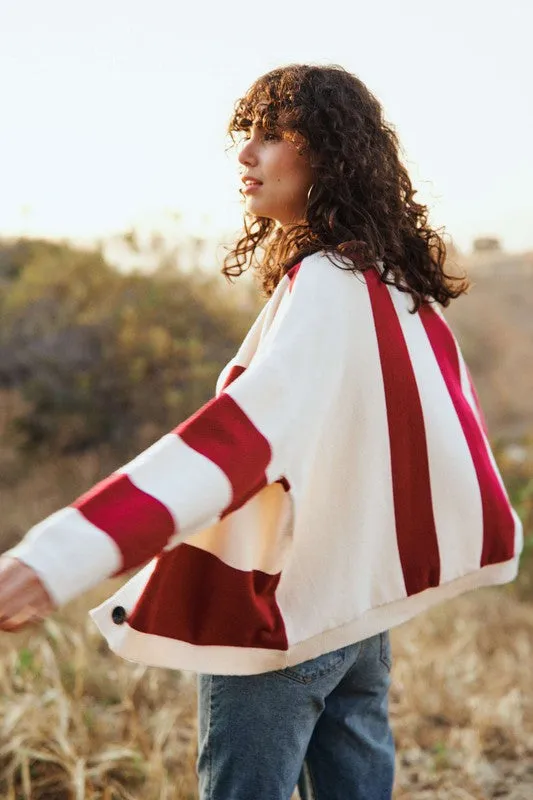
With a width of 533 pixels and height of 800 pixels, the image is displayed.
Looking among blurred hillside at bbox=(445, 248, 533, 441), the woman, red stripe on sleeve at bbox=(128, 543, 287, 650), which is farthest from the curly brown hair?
blurred hillside at bbox=(445, 248, 533, 441)

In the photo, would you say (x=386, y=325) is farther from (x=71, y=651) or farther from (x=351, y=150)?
(x=71, y=651)

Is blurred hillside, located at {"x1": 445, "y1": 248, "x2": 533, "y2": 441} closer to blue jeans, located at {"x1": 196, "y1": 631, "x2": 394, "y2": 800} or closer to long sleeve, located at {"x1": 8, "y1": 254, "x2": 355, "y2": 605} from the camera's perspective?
blue jeans, located at {"x1": 196, "y1": 631, "x2": 394, "y2": 800}

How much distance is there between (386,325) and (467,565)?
0.42 meters

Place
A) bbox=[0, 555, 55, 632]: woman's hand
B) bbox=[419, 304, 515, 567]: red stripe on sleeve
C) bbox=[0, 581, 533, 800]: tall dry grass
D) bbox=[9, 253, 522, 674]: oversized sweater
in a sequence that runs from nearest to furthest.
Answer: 1. bbox=[0, 555, 55, 632]: woman's hand
2. bbox=[9, 253, 522, 674]: oversized sweater
3. bbox=[419, 304, 515, 567]: red stripe on sleeve
4. bbox=[0, 581, 533, 800]: tall dry grass

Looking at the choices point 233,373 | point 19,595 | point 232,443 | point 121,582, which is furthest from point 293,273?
point 121,582

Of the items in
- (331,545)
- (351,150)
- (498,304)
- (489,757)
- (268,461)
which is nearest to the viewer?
(268,461)

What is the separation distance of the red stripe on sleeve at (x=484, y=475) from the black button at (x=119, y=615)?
0.60 meters

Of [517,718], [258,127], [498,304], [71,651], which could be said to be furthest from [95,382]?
[498,304]

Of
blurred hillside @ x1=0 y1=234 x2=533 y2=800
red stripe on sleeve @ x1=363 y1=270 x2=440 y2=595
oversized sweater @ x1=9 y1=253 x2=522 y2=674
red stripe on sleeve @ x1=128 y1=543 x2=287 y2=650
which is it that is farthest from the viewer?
blurred hillside @ x1=0 y1=234 x2=533 y2=800

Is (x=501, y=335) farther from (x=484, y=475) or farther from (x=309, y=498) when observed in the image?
(x=309, y=498)

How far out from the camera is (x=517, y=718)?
9.66 feet

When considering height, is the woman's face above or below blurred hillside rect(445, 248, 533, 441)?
above

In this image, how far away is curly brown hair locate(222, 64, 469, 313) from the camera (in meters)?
1.47

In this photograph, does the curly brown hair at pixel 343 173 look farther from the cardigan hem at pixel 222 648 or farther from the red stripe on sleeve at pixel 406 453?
the cardigan hem at pixel 222 648
